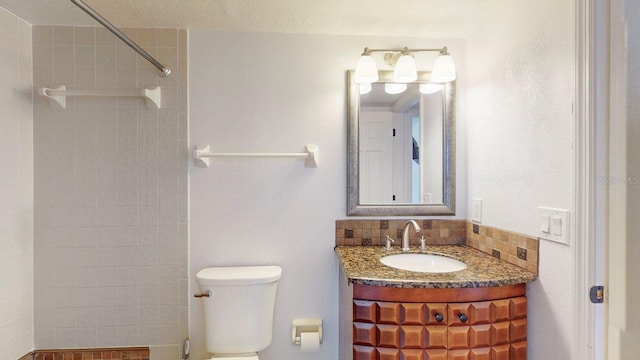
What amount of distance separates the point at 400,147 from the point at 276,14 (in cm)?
98

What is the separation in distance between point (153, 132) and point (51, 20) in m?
0.78

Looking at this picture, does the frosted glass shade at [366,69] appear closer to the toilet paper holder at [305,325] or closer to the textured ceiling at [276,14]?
the textured ceiling at [276,14]

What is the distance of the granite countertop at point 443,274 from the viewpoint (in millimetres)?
1229

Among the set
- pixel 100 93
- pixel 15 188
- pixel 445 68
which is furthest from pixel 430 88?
pixel 15 188

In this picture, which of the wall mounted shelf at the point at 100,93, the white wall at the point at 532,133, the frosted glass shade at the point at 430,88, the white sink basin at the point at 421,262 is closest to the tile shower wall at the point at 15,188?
the wall mounted shelf at the point at 100,93

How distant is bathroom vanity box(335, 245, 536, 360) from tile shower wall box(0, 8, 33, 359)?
1.74 metres

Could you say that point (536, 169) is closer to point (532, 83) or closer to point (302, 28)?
point (532, 83)

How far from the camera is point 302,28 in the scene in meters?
1.74

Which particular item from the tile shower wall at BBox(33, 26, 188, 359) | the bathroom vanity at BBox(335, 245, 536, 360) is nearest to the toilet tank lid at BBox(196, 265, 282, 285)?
the tile shower wall at BBox(33, 26, 188, 359)

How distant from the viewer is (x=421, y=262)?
1.68 m

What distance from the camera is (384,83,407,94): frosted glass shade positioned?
181 centimetres

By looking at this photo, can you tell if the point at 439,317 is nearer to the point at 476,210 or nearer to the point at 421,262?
the point at 421,262

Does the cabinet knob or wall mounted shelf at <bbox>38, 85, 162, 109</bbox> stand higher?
wall mounted shelf at <bbox>38, 85, 162, 109</bbox>

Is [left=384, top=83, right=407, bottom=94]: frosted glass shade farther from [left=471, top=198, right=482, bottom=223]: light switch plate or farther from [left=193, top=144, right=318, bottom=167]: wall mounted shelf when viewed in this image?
[left=471, top=198, right=482, bottom=223]: light switch plate
